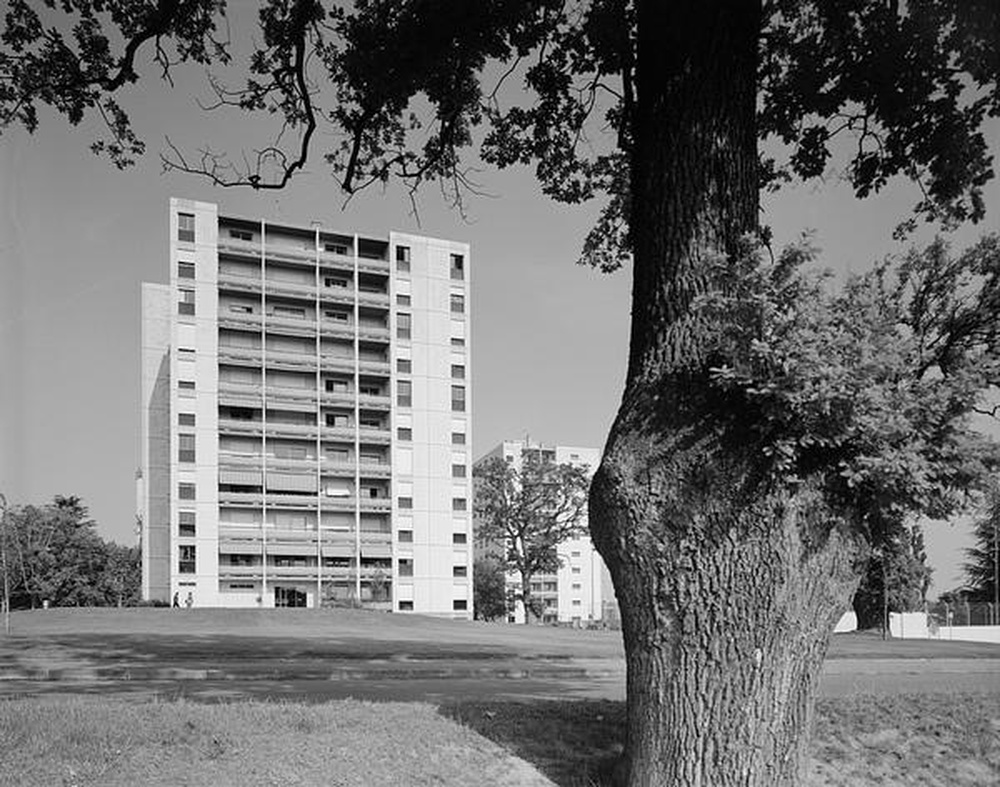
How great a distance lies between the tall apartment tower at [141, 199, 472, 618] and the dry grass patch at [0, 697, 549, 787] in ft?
178

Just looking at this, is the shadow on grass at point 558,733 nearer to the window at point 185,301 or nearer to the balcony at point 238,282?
the window at point 185,301

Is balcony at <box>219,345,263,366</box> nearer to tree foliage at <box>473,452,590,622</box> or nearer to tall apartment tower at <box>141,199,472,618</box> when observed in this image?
tall apartment tower at <box>141,199,472,618</box>

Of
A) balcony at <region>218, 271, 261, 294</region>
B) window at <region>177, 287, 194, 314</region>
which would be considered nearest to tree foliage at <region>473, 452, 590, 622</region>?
balcony at <region>218, 271, 261, 294</region>

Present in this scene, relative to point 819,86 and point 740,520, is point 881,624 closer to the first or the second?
point 819,86

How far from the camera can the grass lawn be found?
21.9ft

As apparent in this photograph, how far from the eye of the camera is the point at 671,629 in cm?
→ 671

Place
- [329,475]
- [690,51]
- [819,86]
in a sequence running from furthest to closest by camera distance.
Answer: [329,475] → [819,86] → [690,51]

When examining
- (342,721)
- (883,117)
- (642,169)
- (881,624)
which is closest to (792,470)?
(642,169)

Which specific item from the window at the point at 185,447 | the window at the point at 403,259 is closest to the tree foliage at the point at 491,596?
the window at the point at 403,259

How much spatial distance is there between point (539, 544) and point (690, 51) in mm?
51711

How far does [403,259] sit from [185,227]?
1625 cm

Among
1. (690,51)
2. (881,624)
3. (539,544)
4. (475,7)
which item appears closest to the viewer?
(690,51)

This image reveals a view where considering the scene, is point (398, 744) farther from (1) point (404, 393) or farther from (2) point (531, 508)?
(1) point (404, 393)

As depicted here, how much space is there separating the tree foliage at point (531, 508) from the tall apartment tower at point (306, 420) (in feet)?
41.2
